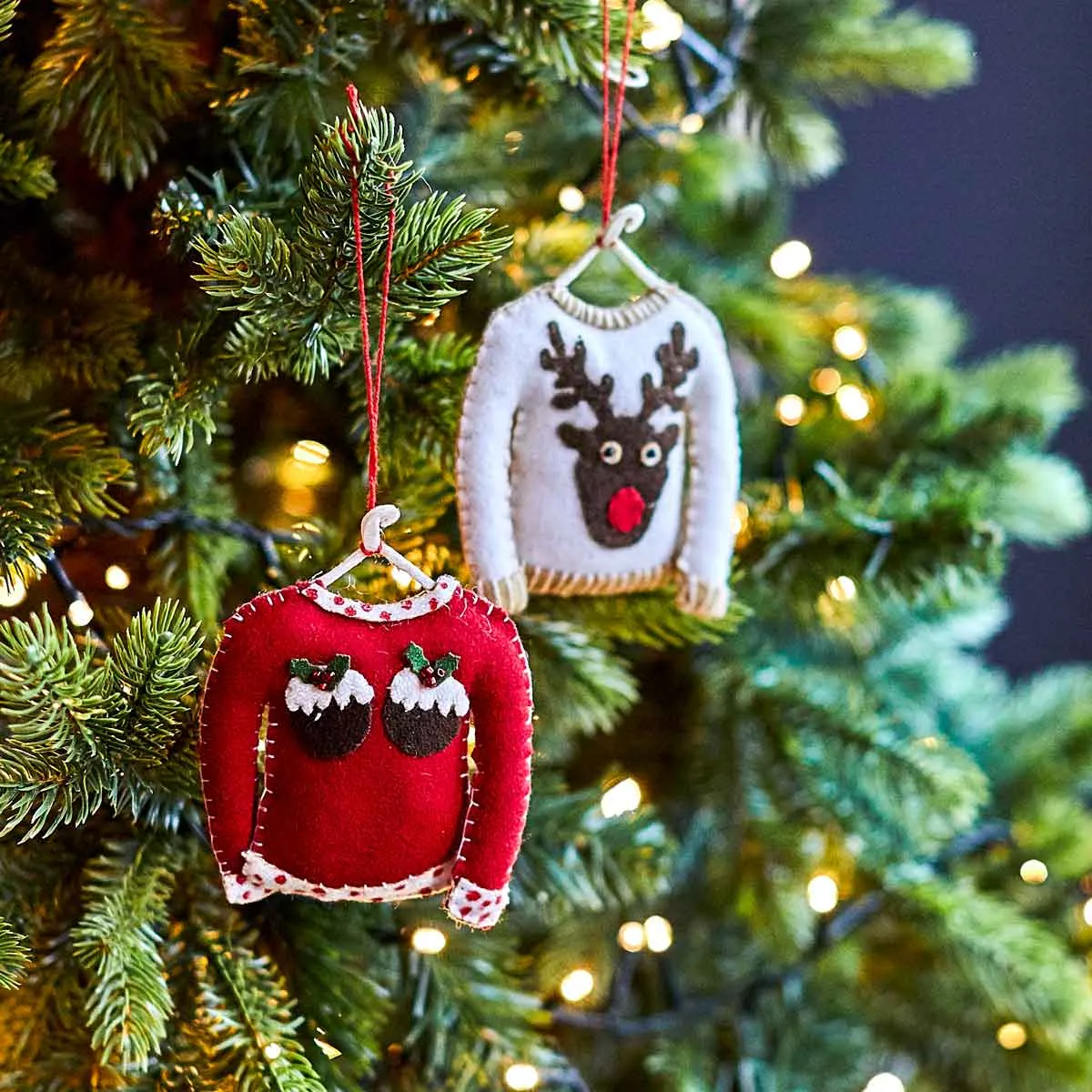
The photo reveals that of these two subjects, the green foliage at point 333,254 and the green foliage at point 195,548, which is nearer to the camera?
the green foliage at point 333,254

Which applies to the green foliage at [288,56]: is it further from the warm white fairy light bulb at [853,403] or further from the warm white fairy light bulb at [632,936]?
the warm white fairy light bulb at [632,936]

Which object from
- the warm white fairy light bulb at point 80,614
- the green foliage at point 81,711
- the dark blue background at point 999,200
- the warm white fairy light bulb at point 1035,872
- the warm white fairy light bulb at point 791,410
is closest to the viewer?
the green foliage at point 81,711

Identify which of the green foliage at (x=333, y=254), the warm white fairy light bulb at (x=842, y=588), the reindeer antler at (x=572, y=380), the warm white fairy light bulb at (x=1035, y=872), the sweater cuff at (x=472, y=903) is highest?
the green foliage at (x=333, y=254)

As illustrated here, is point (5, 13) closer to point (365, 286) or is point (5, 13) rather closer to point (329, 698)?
point (365, 286)

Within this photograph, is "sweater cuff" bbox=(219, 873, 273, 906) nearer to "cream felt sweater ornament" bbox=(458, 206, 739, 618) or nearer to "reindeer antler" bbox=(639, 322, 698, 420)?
"cream felt sweater ornament" bbox=(458, 206, 739, 618)

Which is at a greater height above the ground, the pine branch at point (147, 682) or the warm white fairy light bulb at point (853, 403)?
the pine branch at point (147, 682)

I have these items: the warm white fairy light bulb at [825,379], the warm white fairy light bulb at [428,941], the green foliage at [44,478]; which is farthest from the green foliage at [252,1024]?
the warm white fairy light bulb at [825,379]

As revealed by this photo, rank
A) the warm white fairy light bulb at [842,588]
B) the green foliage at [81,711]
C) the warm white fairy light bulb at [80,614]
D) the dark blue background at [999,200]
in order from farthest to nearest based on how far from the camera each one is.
→ 1. the dark blue background at [999,200]
2. the warm white fairy light bulb at [842,588]
3. the warm white fairy light bulb at [80,614]
4. the green foliage at [81,711]

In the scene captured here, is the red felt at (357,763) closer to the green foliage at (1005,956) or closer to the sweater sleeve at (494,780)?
the sweater sleeve at (494,780)

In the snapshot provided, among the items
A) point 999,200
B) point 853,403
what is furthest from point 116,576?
point 999,200
